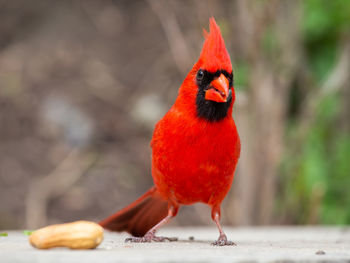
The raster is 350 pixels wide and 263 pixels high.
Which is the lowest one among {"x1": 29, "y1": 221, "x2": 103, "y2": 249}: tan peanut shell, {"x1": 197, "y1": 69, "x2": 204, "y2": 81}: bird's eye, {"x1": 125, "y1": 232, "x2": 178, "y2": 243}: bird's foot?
{"x1": 125, "y1": 232, "x2": 178, "y2": 243}: bird's foot

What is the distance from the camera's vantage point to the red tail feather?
2482 millimetres

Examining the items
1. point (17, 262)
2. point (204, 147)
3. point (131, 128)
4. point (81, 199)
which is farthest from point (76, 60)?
point (17, 262)

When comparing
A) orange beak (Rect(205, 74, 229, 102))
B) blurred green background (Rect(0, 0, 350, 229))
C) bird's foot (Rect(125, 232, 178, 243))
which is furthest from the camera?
blurred green background (Rect(0, 0, 350, 229))

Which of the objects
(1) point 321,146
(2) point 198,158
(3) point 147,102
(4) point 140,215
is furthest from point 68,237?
(3) point 147,102

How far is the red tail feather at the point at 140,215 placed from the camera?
2.48 metres

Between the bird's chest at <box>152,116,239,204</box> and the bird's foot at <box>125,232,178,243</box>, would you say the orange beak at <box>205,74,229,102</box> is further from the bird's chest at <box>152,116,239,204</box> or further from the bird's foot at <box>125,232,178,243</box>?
the bird's foot at <box>125,232,178,243</box>

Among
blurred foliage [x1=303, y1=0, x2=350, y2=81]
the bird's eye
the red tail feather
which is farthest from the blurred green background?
the bird's eye

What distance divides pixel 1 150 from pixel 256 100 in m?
2.50

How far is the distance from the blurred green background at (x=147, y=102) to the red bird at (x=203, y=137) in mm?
1808

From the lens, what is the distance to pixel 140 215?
2.53m

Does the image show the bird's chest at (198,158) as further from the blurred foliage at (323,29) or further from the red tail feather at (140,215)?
the blurred foliage at (323,29)

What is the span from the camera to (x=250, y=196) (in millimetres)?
4098

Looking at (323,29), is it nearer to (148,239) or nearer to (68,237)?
(148,239)

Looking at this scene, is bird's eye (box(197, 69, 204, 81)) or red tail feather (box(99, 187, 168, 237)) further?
red tail feather (box(99, 187, 168, 237))
